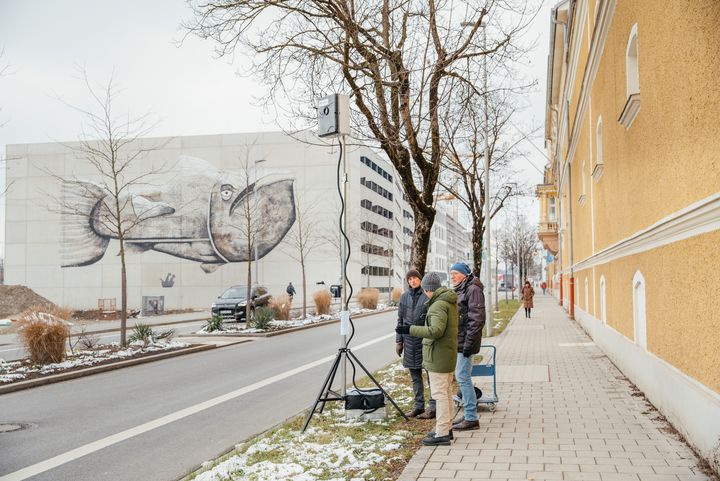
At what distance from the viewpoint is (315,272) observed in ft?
198

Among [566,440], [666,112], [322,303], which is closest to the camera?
[566,440]

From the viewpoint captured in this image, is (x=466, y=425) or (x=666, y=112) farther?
(x=466, y=425)

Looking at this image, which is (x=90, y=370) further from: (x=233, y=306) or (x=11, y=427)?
(x=233, y=306)

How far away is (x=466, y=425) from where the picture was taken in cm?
704

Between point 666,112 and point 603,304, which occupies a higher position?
point 666,112

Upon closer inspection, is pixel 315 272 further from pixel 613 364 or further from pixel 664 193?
pixel 664 193

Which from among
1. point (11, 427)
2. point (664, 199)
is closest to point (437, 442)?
point (664, 199)

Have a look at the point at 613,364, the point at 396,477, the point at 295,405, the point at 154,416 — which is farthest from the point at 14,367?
the point at 613,364

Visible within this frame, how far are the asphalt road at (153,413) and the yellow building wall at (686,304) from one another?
4575mm

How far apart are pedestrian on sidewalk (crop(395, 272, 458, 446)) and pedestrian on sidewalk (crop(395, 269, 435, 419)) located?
118cm

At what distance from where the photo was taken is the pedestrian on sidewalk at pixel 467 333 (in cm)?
711

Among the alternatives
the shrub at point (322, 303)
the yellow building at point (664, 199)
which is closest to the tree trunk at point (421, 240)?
the yellow building at point (664, 199)

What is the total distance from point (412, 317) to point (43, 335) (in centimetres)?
863

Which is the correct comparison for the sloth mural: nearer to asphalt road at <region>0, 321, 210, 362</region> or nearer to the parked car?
the parked car
